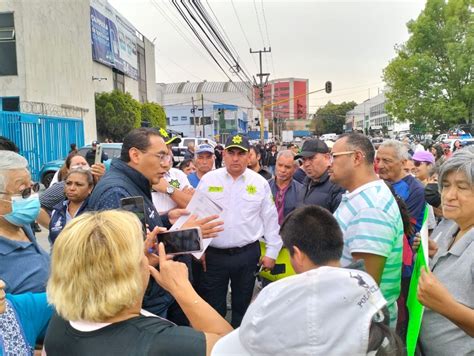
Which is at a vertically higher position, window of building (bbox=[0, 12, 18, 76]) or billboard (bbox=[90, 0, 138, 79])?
billboard (bbox=[90, 0, 138, 79])

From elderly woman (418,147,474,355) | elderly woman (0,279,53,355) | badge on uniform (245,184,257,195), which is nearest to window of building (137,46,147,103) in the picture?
badge on uniform (245,184,257,195)

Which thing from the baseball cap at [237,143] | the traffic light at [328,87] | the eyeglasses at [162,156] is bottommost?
the eyeglasses at [162,156]

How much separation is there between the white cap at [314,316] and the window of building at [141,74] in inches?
Result: 1865

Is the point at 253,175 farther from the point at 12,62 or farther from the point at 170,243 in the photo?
the point at 12,62

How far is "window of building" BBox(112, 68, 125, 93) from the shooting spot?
3806 cm

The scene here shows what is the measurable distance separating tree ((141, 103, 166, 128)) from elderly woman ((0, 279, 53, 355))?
37368 millimetres

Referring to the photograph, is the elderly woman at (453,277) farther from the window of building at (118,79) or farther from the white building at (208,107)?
the white building at (208,107)

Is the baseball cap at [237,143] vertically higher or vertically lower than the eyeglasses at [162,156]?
higher

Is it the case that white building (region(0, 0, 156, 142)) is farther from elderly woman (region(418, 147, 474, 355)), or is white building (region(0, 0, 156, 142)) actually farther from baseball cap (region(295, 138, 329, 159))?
elderly woman (region(418, 147, 474, 355))

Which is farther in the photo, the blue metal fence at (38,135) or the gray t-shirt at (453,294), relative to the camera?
the blue metal fence at (38,135)

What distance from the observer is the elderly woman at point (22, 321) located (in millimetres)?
1873

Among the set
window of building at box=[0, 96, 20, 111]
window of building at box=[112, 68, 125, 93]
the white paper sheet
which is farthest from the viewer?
window of building at box=[112, 68, 125, 93]

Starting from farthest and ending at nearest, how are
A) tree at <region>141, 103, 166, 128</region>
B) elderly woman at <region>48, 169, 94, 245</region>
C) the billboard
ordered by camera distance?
tree at <region>141, 103, 166, 128</region>, the billboard, elderly woman at <region>48, 169, 94, 245</region>

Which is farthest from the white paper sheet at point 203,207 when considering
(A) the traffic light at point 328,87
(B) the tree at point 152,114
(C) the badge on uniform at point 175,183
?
(B) the tree at point 152,114
